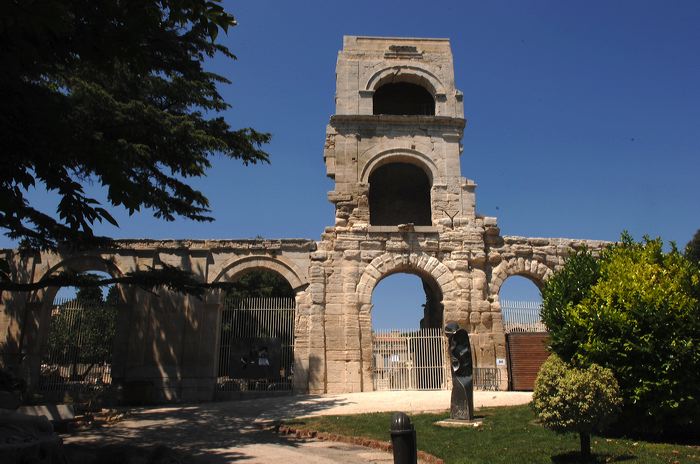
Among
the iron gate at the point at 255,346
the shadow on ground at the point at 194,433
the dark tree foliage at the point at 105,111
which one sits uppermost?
the dark tree foliage at the point at 105,111

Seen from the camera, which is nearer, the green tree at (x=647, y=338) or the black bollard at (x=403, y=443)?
the black bollard at (x=403, y=443)

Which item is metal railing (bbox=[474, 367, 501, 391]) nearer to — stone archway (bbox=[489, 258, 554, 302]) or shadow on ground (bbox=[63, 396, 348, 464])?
stone archway (bbox=[489, 258, 554, 302])

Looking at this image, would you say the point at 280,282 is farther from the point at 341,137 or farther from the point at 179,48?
the point at 179,48

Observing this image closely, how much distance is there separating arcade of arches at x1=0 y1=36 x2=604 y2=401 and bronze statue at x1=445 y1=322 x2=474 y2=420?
16.3 feet

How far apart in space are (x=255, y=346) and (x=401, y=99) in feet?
37.0

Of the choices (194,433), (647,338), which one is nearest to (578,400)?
(647,338)

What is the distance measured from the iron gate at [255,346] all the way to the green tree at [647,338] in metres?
9.15

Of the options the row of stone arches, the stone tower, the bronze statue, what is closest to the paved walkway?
the bronze statue

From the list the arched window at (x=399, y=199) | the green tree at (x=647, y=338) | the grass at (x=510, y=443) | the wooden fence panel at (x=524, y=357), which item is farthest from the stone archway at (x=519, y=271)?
the green tree at (x=647, y=338)

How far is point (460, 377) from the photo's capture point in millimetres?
9852

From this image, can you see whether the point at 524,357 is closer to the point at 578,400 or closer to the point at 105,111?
the point at 578,400

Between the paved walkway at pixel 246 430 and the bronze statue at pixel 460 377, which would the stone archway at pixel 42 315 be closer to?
the paved walkway at pixel 246 430

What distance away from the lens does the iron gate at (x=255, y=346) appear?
15.8 m

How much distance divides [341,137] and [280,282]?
1355 cm
